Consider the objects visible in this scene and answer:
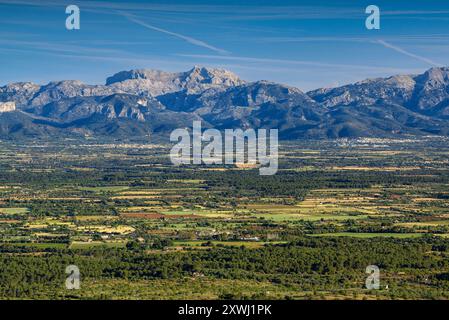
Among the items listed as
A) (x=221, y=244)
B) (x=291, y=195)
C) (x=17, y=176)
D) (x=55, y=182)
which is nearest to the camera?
(x=221, y=244)

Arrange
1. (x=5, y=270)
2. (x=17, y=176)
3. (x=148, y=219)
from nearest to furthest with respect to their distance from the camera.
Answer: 1. (x=5, y=270)
2. (x=148, y=219)
3. (x=17, y=176)

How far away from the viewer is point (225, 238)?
9594cm

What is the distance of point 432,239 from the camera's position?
311 feet

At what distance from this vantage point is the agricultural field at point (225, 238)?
70500mm

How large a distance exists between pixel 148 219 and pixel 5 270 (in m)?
38.8

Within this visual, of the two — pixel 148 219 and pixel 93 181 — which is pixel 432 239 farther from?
pixel 93 181

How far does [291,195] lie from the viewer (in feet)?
480

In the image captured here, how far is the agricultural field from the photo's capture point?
2776 inches
